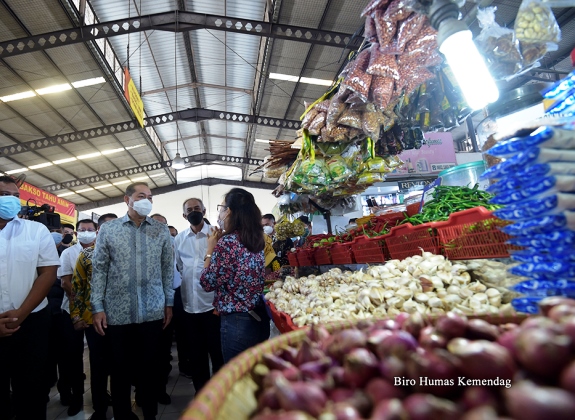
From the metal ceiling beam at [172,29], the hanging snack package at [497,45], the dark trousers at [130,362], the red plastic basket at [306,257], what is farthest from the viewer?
the metal ceiling beam at [172,29]

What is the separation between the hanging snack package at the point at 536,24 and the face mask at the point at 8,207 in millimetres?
2880

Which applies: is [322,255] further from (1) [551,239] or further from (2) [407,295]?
(1) [551,239]

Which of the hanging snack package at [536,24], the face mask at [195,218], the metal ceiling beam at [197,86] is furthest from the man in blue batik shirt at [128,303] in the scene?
the metal ceiling beam at [197,86]

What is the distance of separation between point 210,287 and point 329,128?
1317mm

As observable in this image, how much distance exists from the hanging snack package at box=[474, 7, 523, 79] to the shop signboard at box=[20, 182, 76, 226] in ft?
29.4

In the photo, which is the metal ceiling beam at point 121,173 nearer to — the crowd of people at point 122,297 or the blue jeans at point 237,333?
the crowd of people at point 122,297

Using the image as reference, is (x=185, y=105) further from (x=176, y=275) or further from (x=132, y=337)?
(x=132, y=337)

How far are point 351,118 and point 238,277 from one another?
1264mm

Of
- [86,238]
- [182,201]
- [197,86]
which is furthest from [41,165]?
[86,238]

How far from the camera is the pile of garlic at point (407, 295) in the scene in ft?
4.31

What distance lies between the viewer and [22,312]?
6.58 ft

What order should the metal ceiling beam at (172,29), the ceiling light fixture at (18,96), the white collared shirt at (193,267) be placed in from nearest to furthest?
the white collared shirt at (193,267)
the metal ceiling beam at (172,29)
the ceiling light fixture at (18,96)

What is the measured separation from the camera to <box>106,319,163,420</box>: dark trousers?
2.31 m

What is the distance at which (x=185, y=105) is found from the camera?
40.3 ft
